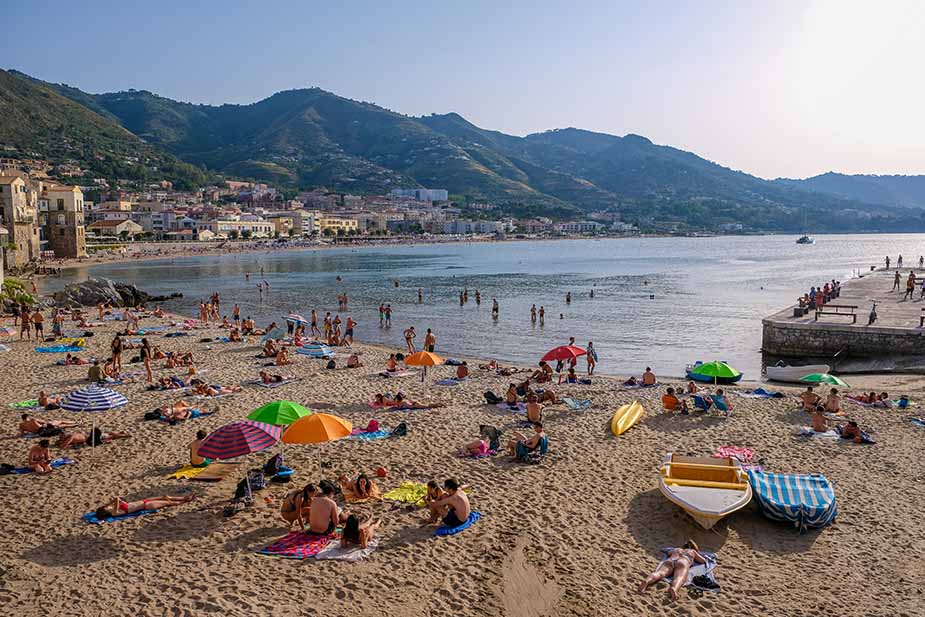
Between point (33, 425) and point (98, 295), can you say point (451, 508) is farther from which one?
point (98, 295)

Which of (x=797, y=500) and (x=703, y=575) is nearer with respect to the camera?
(x=703, y=575)

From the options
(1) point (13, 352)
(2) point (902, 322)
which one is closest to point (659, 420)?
(2) point (902, 322)

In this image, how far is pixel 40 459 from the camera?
905 cm

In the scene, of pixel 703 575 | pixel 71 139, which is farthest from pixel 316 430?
pixel 71 139

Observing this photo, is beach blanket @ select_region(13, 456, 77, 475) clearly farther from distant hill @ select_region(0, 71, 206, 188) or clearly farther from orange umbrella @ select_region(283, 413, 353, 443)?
distant hill @ select_region(0, 71, 206, 188)

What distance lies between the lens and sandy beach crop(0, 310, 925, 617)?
20.1 ft

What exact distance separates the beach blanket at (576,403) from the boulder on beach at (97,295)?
29354 millimetres

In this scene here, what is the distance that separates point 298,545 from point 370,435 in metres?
4.04

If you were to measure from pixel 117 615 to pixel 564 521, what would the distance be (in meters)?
4.78

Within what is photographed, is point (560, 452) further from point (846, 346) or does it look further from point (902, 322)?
point (902, 322)

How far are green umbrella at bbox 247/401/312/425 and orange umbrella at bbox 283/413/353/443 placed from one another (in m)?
0.37

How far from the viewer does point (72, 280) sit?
1987 inches

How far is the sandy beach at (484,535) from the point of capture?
6.14 m

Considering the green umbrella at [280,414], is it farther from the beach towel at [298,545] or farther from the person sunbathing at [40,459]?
the person sunbathing at [40,459]
